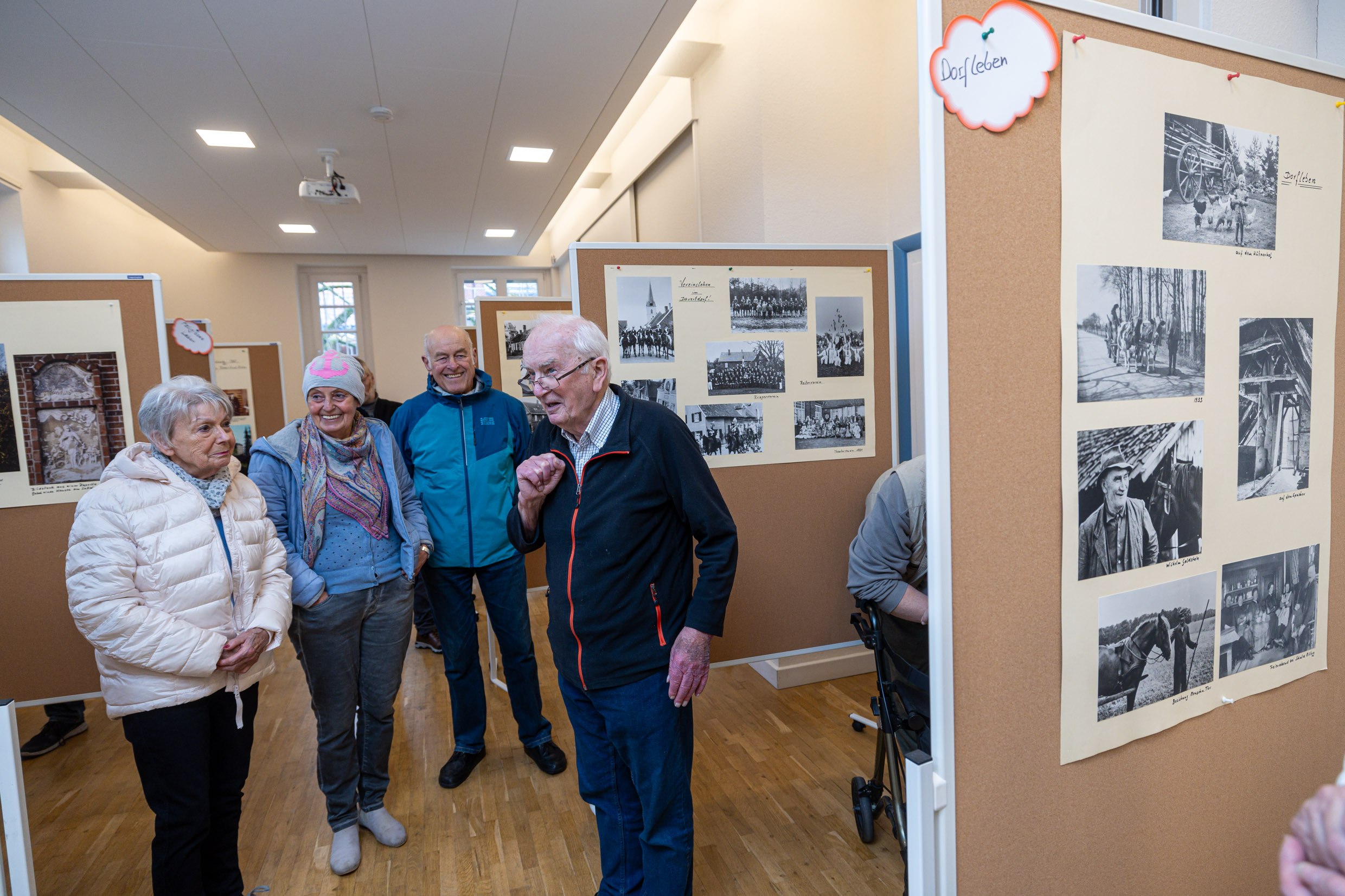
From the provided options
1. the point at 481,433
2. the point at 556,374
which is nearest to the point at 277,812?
the point at 481,433

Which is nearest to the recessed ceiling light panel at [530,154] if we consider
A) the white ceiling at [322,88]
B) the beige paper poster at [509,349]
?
the white ceiling at [322,88]

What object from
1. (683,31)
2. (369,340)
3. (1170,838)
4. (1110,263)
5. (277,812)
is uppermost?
(683,31)

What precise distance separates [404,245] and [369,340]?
1.38 metres

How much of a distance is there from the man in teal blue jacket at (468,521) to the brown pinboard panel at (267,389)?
5.06m

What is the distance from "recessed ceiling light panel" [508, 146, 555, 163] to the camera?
5066 mm

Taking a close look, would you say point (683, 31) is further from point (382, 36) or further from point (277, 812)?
point (277, 812)

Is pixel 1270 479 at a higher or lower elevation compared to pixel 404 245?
lower

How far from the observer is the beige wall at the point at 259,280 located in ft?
22.2

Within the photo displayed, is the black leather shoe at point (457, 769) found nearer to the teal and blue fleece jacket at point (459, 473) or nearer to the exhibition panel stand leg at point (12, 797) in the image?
the teal and blue fleece jacket at point (459, 473)

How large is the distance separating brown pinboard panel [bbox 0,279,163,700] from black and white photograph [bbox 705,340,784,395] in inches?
76.0

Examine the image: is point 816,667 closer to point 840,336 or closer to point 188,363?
point 840,336

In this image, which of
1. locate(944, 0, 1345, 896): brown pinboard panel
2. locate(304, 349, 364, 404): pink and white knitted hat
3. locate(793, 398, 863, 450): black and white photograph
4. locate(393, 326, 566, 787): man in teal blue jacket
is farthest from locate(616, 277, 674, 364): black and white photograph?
locate(944, 0, 1345, 896): brown pinboard panel

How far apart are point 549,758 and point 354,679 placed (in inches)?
35.6

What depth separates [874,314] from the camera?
8.48 ft
